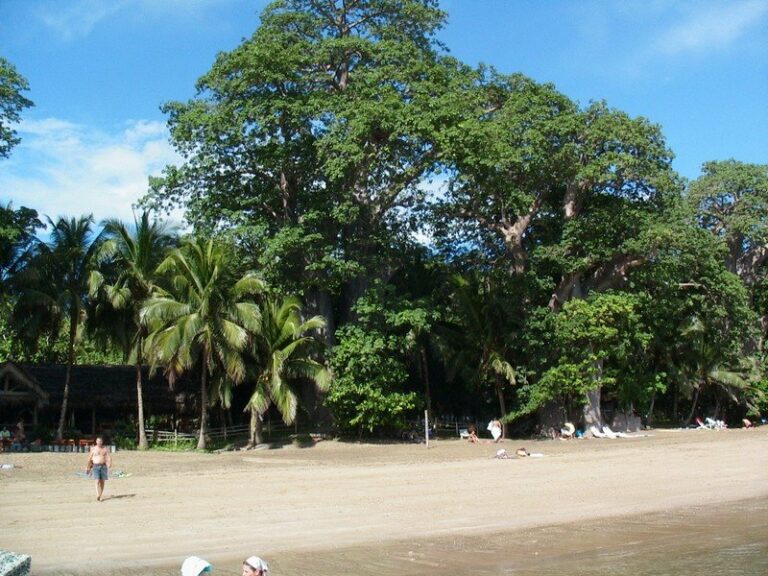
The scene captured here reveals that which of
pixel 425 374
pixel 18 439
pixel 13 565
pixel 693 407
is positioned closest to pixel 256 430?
pixel 18 439

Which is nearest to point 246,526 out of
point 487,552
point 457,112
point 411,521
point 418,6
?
point 411,521

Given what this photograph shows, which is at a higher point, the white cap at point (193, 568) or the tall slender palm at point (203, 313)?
the tall slender palm at point (203, 313)

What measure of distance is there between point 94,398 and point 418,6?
18.8 meters

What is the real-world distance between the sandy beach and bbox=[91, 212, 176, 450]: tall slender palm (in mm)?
4294

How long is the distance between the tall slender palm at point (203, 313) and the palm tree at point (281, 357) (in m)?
0.82

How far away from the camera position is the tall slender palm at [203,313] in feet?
81.1

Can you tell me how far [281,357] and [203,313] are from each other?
297 cm

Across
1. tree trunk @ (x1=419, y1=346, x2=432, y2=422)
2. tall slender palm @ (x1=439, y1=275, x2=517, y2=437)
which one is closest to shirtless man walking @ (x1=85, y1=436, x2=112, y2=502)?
tall slender palm @ (x1=439, y1=275, x2=517, y2=437)

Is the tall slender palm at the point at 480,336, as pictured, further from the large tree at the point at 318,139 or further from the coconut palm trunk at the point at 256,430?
the coconut palm trunk at the point at 256,430

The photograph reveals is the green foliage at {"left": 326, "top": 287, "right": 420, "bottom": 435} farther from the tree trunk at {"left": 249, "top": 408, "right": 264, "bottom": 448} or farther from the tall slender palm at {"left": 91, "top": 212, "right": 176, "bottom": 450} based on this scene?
the tall slender palm at {"left": 91, "top": 212, "right": 176, "bottom": 450}

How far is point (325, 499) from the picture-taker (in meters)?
14.8

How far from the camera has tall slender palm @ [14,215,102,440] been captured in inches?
1059

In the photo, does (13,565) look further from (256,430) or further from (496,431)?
(496,431)

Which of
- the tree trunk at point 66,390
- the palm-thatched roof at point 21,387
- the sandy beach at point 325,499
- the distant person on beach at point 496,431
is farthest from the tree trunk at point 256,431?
the distant person on beach at point 496,431
